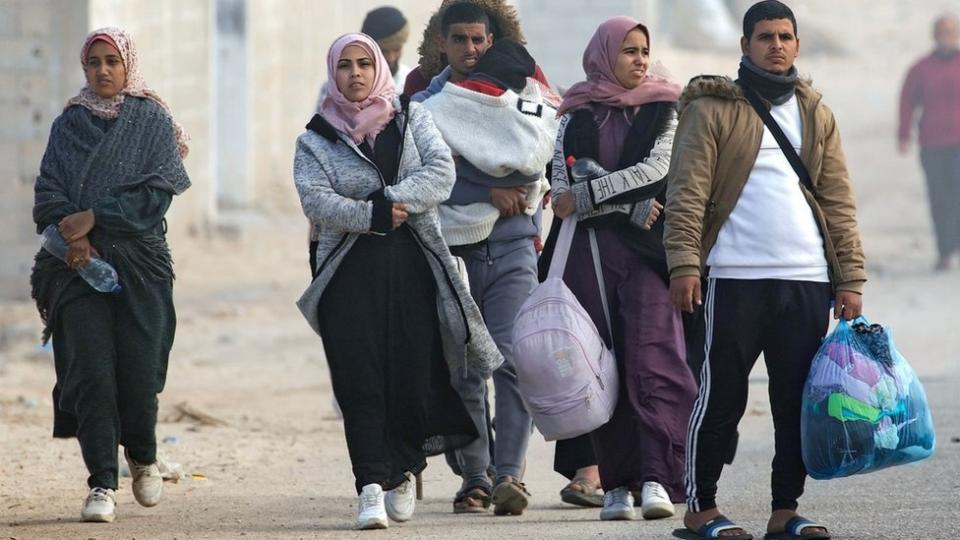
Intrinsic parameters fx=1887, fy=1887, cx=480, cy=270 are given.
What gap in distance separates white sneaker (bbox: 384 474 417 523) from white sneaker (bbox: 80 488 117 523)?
0.93 metres

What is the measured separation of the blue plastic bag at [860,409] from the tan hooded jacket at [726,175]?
20cm

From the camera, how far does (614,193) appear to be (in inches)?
248

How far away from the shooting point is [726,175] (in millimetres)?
5496

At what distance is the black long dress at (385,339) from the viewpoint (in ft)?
20.3

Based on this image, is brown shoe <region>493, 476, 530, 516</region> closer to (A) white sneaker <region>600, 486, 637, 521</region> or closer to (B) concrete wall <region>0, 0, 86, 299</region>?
(A) white sneaker <region>600, 486, 637, 521</region>

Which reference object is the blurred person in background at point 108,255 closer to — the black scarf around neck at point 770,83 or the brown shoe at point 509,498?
the brown shoe at point 509,498

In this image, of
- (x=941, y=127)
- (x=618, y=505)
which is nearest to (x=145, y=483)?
(x=618, y=505)

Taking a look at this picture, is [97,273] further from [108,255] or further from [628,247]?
[628,247]

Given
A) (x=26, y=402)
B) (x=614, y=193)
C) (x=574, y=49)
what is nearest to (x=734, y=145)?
(x=614, y=193)

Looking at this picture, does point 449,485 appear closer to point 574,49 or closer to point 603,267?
point 603,267

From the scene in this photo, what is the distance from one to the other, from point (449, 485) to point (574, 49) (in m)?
13.5

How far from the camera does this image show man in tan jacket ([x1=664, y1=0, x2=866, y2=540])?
17.9 feet

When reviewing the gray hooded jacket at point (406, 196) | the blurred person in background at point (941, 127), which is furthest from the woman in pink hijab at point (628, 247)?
the blurred person in background at point (941, 127)

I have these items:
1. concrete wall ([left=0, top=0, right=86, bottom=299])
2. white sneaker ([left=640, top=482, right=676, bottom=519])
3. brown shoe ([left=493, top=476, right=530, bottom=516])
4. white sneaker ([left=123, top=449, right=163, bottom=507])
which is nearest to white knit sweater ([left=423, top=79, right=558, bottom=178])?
brown shoe ([left=493, top=476, right=530, bottom=516])
